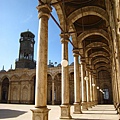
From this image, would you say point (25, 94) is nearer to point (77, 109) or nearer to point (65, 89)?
point (77, 109)

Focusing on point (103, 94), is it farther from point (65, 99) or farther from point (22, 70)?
point (65, 99)

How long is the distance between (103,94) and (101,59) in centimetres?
1122

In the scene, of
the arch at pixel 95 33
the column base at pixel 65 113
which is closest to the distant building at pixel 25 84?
the arch at pixel 95 33

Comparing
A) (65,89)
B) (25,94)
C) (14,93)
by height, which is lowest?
(25,94)

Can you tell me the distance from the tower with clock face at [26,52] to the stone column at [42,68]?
3339 cm

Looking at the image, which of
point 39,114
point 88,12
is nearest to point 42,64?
point 39,114

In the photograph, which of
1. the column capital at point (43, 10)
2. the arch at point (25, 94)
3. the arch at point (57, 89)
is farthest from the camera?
the arch at point (25, 94)

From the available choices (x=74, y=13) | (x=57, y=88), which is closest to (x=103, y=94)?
(x=57, y=88)

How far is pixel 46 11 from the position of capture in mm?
7715

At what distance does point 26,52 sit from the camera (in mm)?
41312

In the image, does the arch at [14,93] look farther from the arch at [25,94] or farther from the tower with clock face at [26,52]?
the tower with clock face at [26,52]

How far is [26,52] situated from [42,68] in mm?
35437

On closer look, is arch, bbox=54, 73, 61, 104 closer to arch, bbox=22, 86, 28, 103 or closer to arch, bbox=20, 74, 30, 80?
arch, bbox=20, 74, 30, 80

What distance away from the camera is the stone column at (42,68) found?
625 cm
